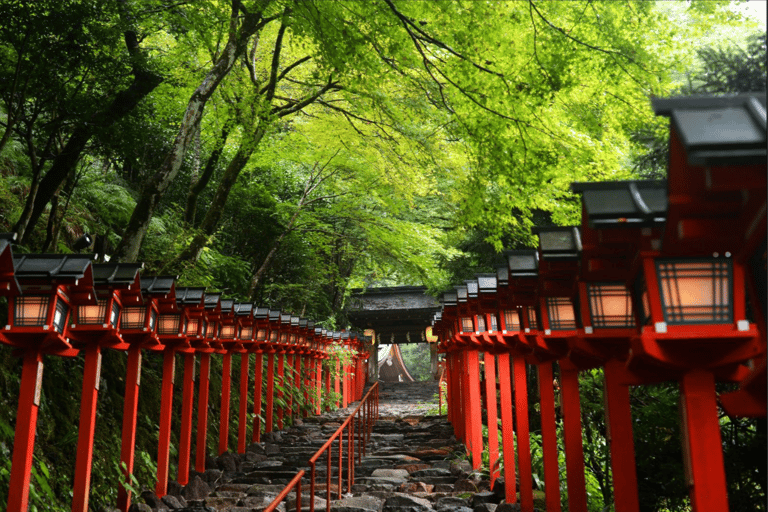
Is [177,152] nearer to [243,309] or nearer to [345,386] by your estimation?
[243,309]

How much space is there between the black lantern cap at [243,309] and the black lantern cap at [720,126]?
37.5 feet

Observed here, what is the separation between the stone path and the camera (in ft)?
30.7

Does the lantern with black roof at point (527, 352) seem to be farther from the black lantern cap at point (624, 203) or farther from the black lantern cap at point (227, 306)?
the black lantern cap at point (227, 306)

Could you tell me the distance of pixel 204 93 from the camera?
33.1 feet

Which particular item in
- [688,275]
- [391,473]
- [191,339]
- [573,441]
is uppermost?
[688,275]

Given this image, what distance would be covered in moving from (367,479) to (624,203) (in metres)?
9.79

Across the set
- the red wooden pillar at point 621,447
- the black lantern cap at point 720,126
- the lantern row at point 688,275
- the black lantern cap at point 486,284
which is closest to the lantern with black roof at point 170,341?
the black lantern cap at point 486,284

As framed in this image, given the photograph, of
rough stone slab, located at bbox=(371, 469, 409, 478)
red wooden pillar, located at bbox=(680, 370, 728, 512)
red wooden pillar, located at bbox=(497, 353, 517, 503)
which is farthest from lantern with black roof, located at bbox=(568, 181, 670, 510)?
rough stone slab, located at bbox=(371, 469, 409, 478)

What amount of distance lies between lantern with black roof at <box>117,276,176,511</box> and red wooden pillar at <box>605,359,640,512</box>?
214 inches

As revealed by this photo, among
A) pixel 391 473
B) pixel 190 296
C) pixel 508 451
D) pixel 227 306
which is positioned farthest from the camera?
pixel 391 473

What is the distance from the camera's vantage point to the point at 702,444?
3283 mm

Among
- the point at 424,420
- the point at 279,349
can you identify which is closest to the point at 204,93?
the point at 279,349

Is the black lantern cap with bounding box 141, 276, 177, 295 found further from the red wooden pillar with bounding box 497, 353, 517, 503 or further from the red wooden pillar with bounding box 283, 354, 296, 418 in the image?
the red wooden pillar with bounding box 283, 354, 296, 418

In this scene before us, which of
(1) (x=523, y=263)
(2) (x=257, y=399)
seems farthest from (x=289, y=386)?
(1) (x=523, y=263)
